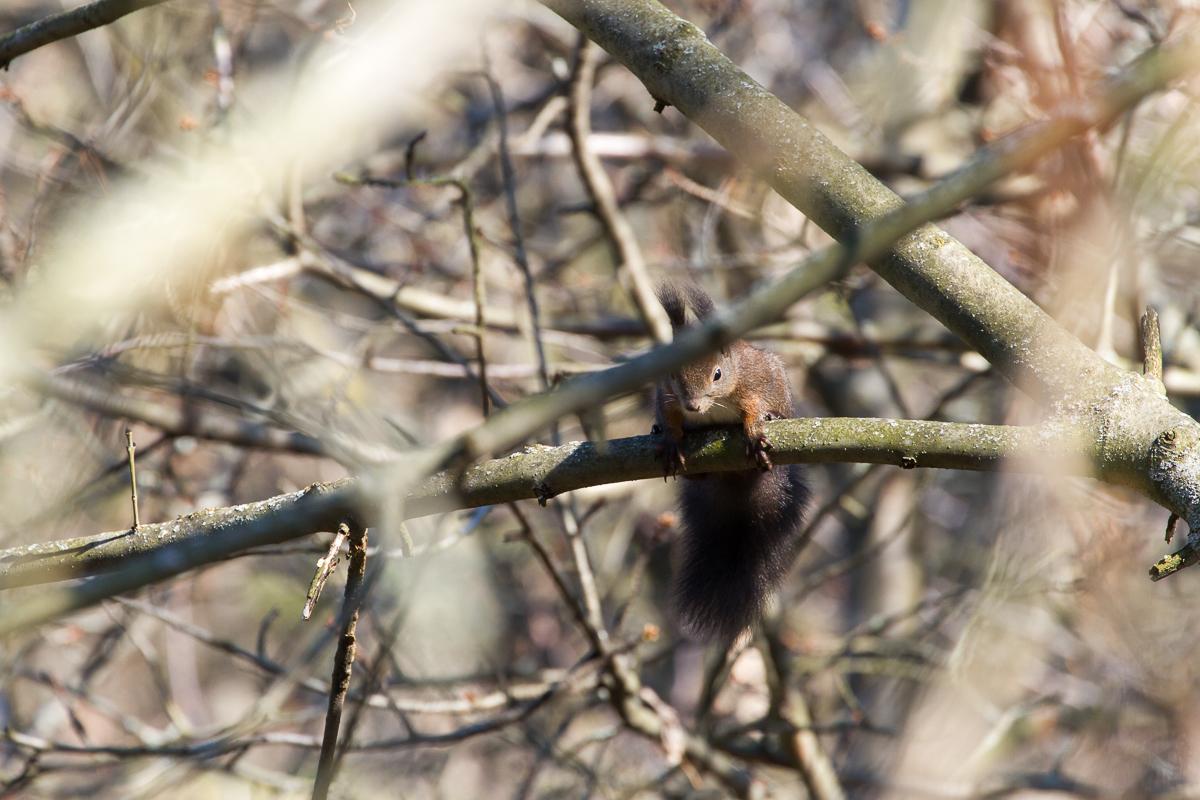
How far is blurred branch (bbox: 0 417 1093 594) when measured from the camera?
7.00 feet

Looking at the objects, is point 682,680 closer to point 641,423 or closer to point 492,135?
point 641,423

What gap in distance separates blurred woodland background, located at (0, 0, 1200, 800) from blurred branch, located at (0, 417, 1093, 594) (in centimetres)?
30

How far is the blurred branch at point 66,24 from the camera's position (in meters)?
2.34

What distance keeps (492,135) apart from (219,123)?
4.94 ft

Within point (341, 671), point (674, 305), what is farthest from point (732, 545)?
point (341, 671)

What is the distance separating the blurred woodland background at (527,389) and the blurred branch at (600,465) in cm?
30

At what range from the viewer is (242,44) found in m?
6.00

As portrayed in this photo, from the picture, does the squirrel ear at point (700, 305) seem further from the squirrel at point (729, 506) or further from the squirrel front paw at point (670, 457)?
the squirrel front paw at point (670, 457)

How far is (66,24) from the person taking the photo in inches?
95.2

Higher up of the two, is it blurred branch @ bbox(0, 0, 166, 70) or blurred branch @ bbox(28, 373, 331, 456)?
blurred branch @ bbox(28, 373, 331, 456)

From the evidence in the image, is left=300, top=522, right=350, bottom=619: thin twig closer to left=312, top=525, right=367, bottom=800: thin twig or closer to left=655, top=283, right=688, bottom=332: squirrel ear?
left=312, top=525, right=367, bottom=800: thin twig

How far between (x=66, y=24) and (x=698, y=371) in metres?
1.70

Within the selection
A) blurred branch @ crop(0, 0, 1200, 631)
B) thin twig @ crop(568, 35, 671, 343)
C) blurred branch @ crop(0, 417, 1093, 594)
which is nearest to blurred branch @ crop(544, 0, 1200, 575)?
blurred branch @ crop(0, 0, 1200, 631)

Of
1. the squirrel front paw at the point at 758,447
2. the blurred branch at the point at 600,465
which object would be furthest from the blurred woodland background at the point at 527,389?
the squirrel front paw at the point at 758,447
